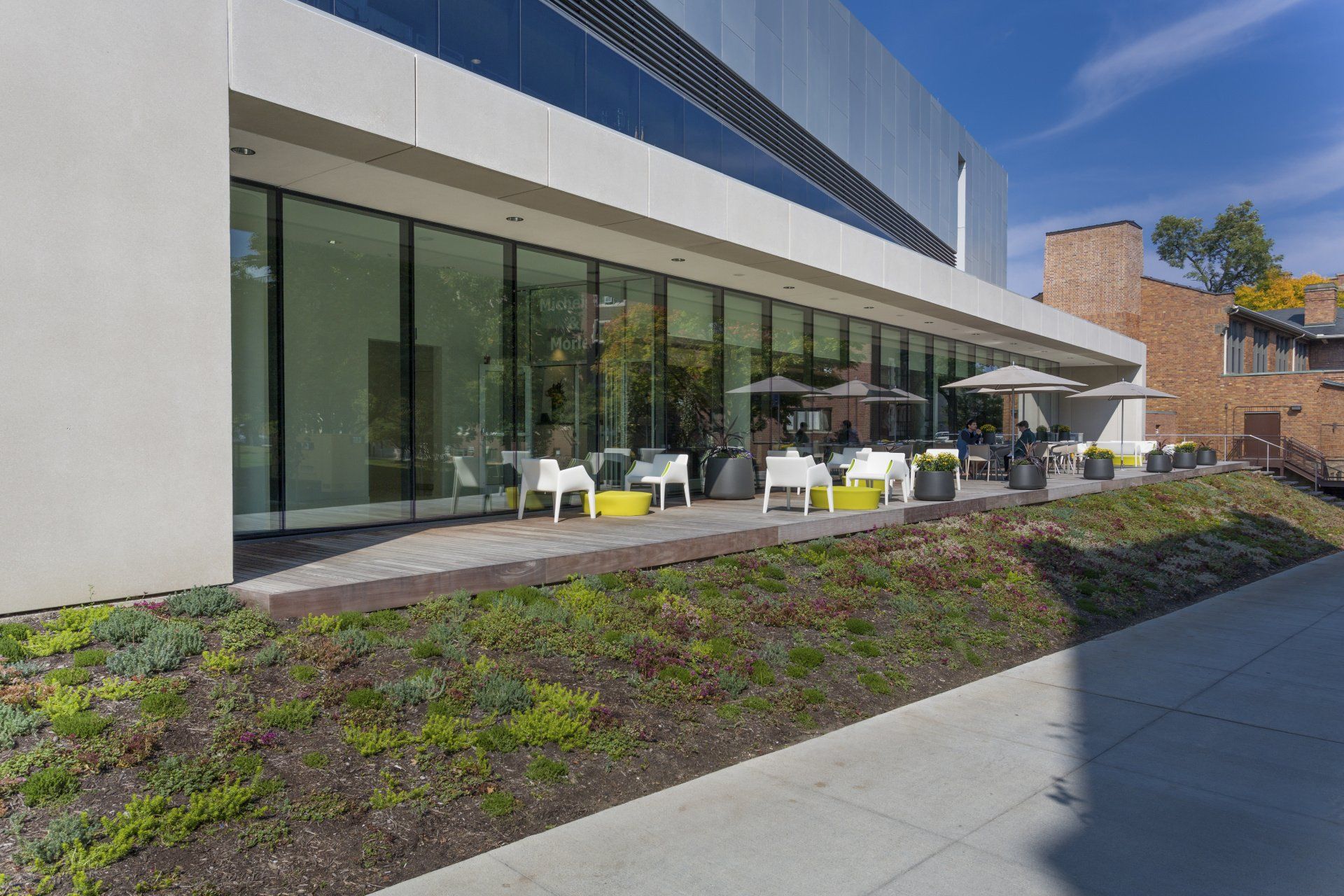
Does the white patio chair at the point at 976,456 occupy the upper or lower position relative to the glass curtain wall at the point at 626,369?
lower

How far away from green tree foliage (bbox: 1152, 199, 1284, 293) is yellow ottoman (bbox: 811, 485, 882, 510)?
2397 inches

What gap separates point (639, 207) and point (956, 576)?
214 inches

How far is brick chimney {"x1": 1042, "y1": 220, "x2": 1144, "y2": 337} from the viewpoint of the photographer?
122 feet

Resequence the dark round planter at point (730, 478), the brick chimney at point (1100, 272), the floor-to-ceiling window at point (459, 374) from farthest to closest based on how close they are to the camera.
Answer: the brick chimney at point (1100, 272) < the dark round planter at point (730, 478) < the floor-to-ceiling window at point (459, 374)

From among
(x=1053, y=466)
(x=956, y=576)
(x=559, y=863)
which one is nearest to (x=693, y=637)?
(x=559, y=863)

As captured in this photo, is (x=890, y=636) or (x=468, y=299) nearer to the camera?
(x=890, y=636)

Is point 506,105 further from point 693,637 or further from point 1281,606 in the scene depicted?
point 1281,606

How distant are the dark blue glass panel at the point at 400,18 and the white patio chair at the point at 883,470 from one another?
25.9 ft

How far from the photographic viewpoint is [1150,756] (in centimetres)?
521

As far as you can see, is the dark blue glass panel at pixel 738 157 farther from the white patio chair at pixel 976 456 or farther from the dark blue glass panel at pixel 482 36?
the white patio chair at pixel 976 456

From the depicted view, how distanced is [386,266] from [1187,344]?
38.5m

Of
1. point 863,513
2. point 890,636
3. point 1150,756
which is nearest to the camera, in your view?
point 1150,756

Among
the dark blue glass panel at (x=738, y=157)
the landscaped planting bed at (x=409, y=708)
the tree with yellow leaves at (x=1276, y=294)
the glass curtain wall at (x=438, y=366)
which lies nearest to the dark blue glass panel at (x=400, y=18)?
the glass curtain wall at (x=438, y=366)

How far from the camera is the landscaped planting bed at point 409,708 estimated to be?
354cm
